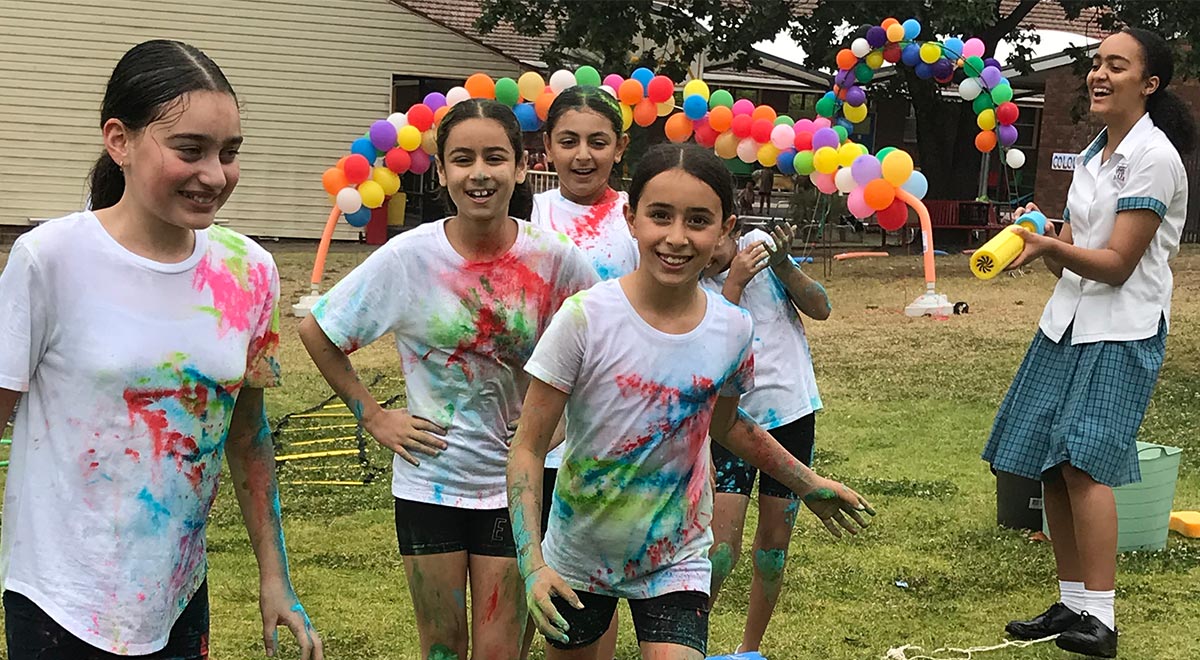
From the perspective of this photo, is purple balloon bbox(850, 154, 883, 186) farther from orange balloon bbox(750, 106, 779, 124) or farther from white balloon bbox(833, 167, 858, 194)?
orange balloon bbox(750, 106, 779, 124)

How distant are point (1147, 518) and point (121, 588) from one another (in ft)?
16.2

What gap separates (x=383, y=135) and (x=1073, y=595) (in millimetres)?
9305

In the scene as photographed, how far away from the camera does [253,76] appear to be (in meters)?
21.2

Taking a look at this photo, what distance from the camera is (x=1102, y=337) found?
190 inches

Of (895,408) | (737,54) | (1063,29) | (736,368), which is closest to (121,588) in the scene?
(736,368)

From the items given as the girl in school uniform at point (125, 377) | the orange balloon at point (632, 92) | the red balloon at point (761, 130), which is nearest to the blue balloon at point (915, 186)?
the red balloon at point (761, 130)

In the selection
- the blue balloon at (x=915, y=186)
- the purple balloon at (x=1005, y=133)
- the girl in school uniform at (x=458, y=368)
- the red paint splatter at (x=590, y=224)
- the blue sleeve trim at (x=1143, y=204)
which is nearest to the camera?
the girl in school uniform at (x=458, y=368)

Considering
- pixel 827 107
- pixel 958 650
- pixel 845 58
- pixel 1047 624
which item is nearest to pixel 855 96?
pixel 827 107

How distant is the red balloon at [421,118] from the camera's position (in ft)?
43.3

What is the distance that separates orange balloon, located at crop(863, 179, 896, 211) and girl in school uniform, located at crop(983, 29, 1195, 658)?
25.3 feet

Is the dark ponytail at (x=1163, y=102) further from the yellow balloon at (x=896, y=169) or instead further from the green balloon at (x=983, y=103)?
the green balloon at (x=983, y=103)

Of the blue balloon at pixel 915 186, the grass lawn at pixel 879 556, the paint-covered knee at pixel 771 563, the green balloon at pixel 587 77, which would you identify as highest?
the green balloon at pixel 587 77

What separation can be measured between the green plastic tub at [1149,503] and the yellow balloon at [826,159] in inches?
280

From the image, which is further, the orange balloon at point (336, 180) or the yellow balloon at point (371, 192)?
the orange balloon at point (336, 180)
